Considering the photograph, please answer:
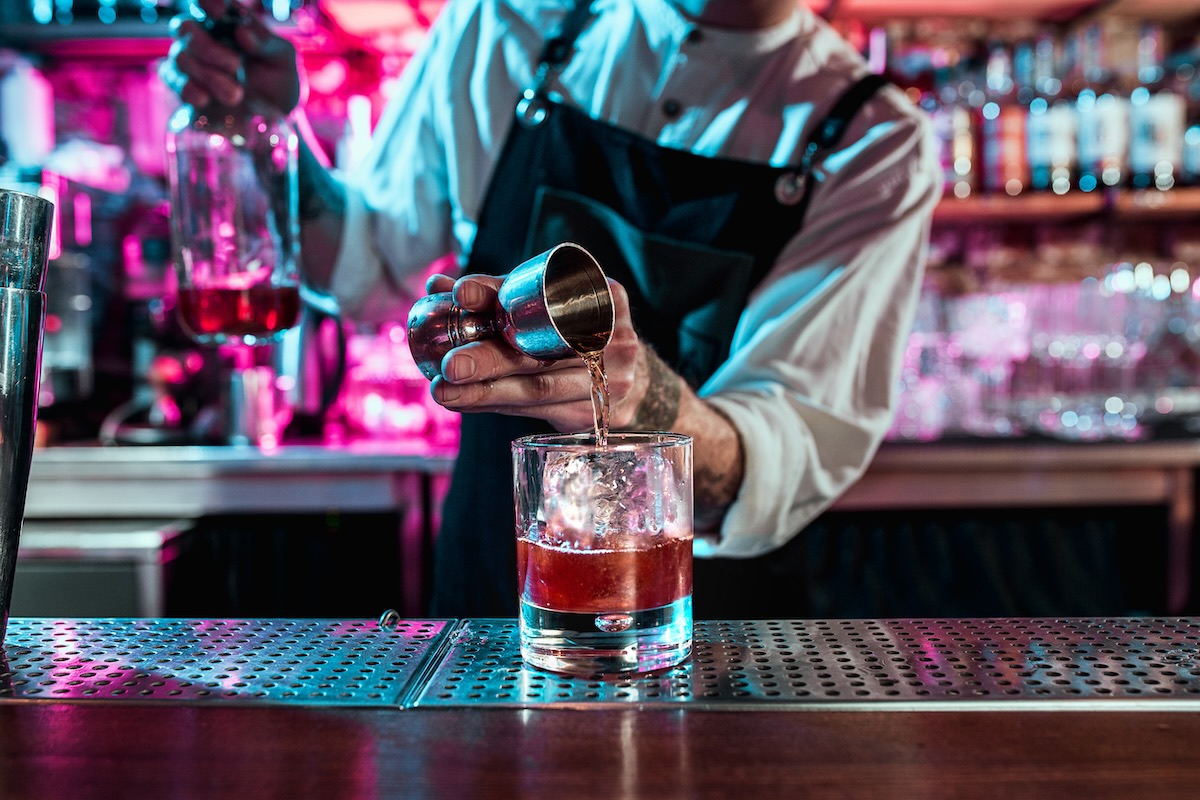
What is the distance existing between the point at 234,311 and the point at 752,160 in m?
0.77

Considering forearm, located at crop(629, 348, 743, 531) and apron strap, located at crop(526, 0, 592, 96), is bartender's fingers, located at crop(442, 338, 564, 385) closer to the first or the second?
forearm, located at crop(629, 348, 743, 531)

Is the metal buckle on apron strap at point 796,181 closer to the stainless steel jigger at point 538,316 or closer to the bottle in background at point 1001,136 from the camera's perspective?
the stainless steel jigger at point 538,316

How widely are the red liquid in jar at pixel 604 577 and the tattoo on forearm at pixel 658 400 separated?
0.32 m

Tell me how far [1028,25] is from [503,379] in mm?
3093

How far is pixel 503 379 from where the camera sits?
791 millimetres

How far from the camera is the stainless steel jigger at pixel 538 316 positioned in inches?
28.1

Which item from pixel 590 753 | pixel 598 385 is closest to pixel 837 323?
pixel 598 385

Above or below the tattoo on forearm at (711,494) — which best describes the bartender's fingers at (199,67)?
above

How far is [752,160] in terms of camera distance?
4.99 ft

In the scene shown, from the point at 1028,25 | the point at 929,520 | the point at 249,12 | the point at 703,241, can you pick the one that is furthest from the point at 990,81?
the point at 249,12

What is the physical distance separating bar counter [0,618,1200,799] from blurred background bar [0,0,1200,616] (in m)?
1.62

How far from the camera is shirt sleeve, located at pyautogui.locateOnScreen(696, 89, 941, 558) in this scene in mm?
1341

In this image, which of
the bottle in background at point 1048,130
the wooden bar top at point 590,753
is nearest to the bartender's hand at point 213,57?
the wooden bar top at point 590,753

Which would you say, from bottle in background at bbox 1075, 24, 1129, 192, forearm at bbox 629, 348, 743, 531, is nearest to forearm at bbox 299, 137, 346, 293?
forearm at bbox 629, 348, 743, 531
